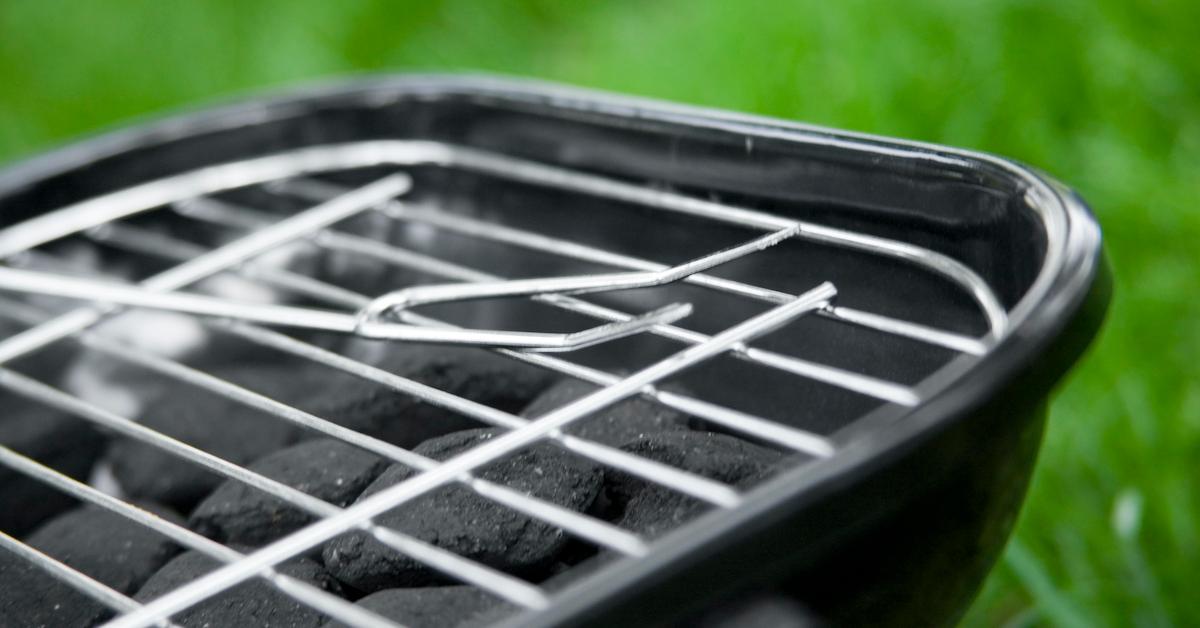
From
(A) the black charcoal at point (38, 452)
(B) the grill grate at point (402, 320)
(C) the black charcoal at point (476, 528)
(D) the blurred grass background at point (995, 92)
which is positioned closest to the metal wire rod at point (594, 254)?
(B) the grill grate at point (402, 320)

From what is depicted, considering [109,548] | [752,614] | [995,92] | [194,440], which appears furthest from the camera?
[995,92]

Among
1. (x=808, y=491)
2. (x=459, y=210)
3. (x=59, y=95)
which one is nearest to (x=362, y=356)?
(x=459, y=210)

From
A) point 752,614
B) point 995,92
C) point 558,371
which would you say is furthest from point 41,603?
point 995,92

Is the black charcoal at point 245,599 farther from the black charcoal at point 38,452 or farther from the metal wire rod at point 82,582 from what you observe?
the black charcoal at point 38,452

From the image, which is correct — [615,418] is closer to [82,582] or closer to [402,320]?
[402,320]

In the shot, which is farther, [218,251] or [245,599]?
[218,251]

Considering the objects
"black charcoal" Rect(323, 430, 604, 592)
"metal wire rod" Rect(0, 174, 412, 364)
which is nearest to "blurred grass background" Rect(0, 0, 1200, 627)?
"black charcoal" Rect(323, 430, 604, 592)

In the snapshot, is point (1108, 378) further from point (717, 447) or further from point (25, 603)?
point (25, 603)
